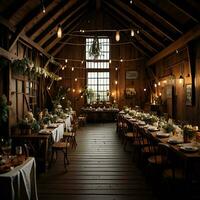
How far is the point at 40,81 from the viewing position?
12453mm

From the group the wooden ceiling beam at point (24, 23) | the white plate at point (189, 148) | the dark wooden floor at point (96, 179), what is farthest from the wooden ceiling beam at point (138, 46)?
the white plate at point (189, 148)

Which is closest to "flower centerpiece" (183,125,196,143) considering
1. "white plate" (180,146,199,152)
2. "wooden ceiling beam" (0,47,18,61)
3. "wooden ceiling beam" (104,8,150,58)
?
"white plate" (180,146,199,152)

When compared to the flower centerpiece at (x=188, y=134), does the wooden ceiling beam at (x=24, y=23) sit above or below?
above

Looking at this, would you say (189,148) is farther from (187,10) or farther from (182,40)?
(182,40)

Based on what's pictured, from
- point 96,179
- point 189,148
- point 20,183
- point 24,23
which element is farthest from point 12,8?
point 189,148

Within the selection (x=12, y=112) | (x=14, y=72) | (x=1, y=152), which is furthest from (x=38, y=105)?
(x=1, y=152)

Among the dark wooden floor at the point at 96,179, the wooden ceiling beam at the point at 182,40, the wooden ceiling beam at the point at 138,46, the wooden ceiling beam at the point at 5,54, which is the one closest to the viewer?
the dark wooden floor at the point at 96,179

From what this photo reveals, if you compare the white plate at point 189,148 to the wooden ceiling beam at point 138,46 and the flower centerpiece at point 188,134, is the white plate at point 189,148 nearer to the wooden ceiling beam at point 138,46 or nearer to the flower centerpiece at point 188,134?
the flower centerpiece at point 188,134

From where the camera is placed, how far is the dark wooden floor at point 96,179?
13.6 ft

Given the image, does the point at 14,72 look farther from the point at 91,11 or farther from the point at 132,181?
the point at 91,11

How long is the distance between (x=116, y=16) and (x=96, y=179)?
12.6 metres

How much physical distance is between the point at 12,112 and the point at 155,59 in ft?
27.5

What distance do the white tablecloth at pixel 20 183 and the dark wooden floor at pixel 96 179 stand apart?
2.29 ft

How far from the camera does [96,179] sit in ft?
16.0
